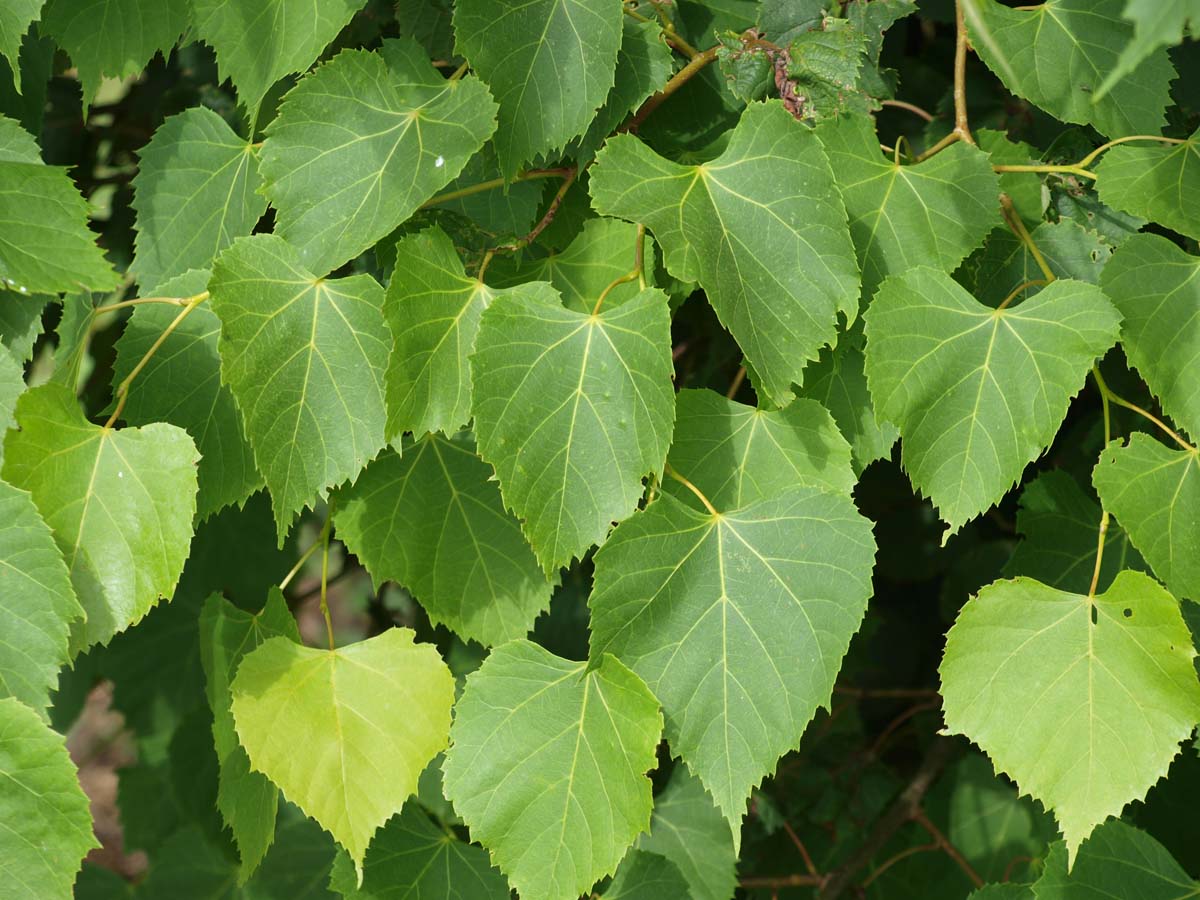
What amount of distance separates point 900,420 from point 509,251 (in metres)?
0.41

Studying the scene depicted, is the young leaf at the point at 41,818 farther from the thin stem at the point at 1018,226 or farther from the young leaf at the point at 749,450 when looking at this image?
the thin stem at the point at 1018,226

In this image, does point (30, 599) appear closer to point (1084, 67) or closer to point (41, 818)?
point (41, 818)

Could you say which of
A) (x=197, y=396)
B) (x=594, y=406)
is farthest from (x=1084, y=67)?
(x=197, y=396)

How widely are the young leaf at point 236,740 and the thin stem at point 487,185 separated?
0.43 meters

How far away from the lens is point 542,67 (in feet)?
3.63

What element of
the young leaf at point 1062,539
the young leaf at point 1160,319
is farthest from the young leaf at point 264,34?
the young leaf at point 1062,539

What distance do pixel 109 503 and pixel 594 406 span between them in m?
0.46

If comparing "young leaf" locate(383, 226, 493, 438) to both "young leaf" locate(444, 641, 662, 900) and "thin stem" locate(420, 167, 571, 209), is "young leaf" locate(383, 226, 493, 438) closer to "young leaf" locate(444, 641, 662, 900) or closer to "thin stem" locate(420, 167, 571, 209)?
"thin stem" locate(420, 167, 571, 209)

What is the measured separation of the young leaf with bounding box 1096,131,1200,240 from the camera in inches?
42.6

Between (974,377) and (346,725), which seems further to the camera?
(346,725)

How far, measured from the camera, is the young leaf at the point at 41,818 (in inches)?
41.8

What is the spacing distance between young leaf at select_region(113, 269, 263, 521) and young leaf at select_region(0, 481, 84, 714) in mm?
150

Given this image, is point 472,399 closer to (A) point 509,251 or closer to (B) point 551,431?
(B) point 551,431

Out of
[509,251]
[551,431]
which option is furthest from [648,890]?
[509,251]
